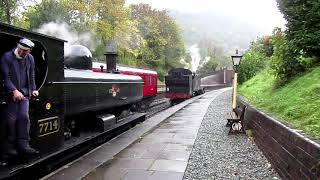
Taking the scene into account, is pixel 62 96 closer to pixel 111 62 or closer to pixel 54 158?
pixel 54 158

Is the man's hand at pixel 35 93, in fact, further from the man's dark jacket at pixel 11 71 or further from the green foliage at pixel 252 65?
the green foliage at pixel 252 65

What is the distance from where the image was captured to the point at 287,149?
6.04 meters

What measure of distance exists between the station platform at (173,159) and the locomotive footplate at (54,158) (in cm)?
22

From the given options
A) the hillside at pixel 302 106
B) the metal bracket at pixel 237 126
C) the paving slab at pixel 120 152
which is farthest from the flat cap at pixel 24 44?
the metal bracket at pixel 237 126

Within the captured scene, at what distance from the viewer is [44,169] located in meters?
7.00

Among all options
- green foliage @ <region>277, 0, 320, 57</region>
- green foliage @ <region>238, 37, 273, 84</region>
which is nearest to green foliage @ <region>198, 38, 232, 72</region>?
green foliage @ <region>238, 37, 273, 84</region>

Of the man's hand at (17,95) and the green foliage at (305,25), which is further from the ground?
the green foliage at (305,25)

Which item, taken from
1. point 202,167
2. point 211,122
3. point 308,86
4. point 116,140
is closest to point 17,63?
point 202,167

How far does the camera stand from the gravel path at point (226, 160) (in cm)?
693

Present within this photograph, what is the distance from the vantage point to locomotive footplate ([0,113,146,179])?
5799mm

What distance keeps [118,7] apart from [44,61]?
107 feet

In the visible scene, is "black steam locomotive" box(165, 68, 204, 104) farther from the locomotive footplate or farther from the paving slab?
the locomotive footplate

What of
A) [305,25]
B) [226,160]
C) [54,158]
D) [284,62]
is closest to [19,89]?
[54,158]

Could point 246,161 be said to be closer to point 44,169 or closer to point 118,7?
point 44,169
